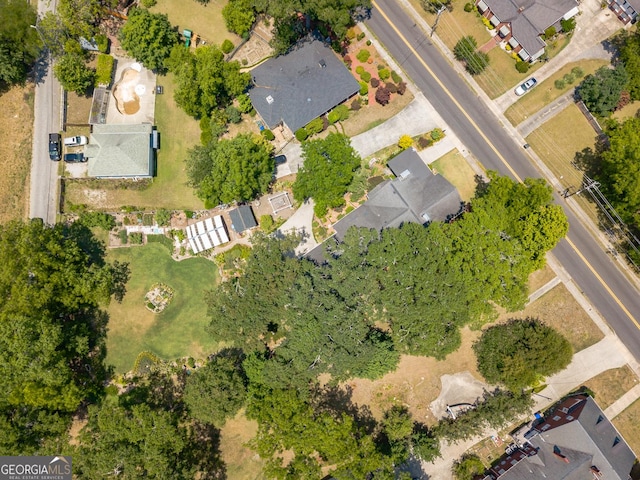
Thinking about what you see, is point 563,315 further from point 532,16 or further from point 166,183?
point 166,183

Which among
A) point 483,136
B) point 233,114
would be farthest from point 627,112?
point 233,114

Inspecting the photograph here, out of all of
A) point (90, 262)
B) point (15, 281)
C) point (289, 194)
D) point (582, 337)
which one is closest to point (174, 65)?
point (289, 194)

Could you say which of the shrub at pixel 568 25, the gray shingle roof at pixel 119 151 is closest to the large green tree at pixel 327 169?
the gray shingle roof at pixel 119 151

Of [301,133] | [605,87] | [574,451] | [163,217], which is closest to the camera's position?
[574,451]

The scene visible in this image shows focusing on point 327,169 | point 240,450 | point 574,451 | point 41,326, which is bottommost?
point 574,451

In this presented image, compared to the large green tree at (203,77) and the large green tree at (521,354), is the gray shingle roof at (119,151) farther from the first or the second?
the large green tree at (521,354)

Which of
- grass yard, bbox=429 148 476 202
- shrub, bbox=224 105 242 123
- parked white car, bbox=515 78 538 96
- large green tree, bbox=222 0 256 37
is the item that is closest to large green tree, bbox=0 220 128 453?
shrub, bbox=224 105 242 123

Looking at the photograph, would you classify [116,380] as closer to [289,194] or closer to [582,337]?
[289,194]

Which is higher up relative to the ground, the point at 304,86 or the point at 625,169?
the point at 304,86
